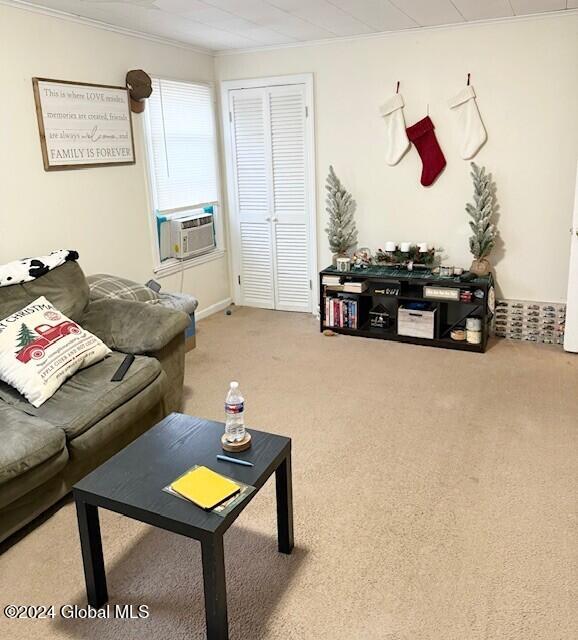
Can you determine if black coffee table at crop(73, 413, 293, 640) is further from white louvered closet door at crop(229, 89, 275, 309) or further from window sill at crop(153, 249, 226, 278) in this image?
white louvered closet door at crop(229, 89, 275, 309)

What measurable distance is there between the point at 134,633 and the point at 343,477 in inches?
44.8

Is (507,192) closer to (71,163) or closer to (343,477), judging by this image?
(343,477)

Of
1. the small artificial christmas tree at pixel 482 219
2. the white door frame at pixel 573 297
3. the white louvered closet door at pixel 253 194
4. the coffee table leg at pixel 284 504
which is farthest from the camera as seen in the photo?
the white louvered closet door at pixel 253 194

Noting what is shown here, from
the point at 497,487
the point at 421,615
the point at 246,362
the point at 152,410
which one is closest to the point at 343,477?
the point at 497,487

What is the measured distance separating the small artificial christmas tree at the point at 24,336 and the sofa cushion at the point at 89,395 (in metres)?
0.22

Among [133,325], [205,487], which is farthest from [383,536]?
[133,325]

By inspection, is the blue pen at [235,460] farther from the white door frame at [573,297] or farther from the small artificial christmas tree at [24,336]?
the white door frame at [573,297]

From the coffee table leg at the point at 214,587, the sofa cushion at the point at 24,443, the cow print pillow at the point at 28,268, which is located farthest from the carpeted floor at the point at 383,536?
the cow print pillow at the point at 28,268

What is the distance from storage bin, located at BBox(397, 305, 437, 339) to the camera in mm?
4336

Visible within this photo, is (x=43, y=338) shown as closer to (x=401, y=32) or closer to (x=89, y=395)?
(x=89, y=395)

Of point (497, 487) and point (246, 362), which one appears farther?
point (246, 362)

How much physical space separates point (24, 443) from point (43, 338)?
2.09 feet

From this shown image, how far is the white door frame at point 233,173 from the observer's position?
480 cm

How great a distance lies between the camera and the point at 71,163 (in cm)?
374
